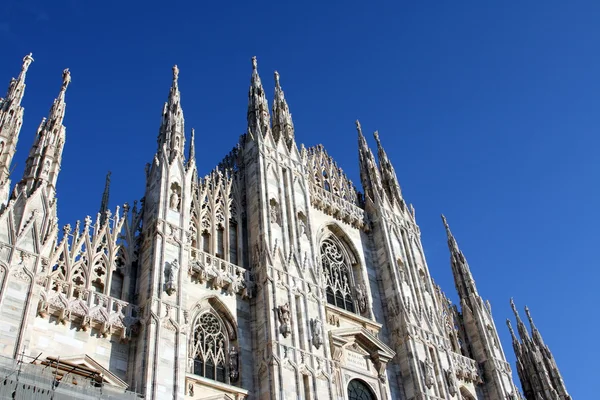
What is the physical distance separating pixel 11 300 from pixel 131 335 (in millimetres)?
3232

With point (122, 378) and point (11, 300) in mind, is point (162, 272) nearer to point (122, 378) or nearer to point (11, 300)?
point (122, 378)

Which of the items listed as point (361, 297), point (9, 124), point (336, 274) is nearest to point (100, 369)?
point (9, 124)

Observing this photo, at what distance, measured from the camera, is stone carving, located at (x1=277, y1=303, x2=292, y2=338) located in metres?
19.6

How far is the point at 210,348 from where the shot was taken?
18859 millimetres

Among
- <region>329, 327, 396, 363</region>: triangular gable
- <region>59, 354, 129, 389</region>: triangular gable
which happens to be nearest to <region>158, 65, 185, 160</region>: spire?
<region>59, 354, 129, 389</region>: triangular gable

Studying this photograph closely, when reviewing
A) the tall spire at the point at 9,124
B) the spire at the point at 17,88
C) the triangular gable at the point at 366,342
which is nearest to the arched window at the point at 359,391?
the triangular gable at the point at 366,342

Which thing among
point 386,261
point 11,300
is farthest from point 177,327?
point 386,261

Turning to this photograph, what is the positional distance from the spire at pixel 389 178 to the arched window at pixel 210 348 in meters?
12.8

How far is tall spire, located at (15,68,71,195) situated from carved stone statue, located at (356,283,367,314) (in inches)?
464

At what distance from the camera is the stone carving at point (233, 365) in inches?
736

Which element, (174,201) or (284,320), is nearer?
(284,320)

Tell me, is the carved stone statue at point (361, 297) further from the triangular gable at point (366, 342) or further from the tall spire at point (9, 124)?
the tall spire at point (9, 124)

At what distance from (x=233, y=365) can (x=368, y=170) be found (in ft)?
45.3

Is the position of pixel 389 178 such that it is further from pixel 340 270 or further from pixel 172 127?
pixel 172 127
